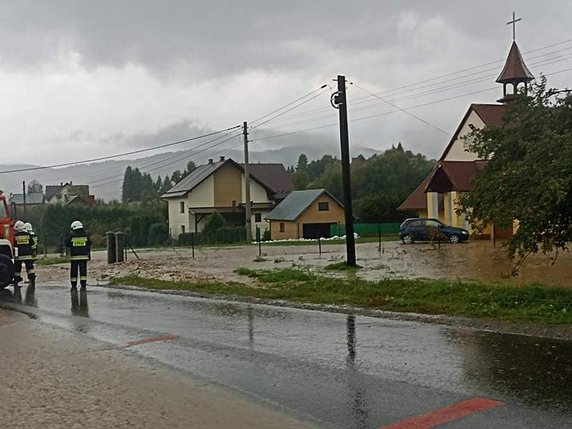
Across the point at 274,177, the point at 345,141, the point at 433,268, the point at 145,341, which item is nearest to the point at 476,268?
the point at 433,268

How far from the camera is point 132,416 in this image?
663cm

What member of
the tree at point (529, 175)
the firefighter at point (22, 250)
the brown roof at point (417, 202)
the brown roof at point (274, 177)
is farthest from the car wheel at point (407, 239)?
the brown roof at point (274, 177)

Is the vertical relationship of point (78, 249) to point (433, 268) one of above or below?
above

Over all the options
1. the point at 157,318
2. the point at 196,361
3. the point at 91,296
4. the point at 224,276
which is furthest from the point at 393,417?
the point at 224,276

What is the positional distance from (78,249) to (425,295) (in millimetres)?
9830

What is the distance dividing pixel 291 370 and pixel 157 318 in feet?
17.3

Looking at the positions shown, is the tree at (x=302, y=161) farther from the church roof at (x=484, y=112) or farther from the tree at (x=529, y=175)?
the tree at (x=529, y=175)

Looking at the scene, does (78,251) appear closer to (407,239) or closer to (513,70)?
(407,239)

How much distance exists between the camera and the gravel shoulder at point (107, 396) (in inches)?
255

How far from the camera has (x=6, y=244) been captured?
21.0 metres

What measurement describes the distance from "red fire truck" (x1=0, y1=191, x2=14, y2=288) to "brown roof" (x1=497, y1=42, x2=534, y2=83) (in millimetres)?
42173

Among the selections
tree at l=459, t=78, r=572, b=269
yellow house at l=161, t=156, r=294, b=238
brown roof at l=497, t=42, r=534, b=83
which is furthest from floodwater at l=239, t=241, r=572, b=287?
yellow house at l=161, t=156, r=294, b=238

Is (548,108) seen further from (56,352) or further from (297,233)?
(297,233)

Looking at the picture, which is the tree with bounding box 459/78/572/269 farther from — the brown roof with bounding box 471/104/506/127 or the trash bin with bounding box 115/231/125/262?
the brown roof with bounding box 471/104/506/127
